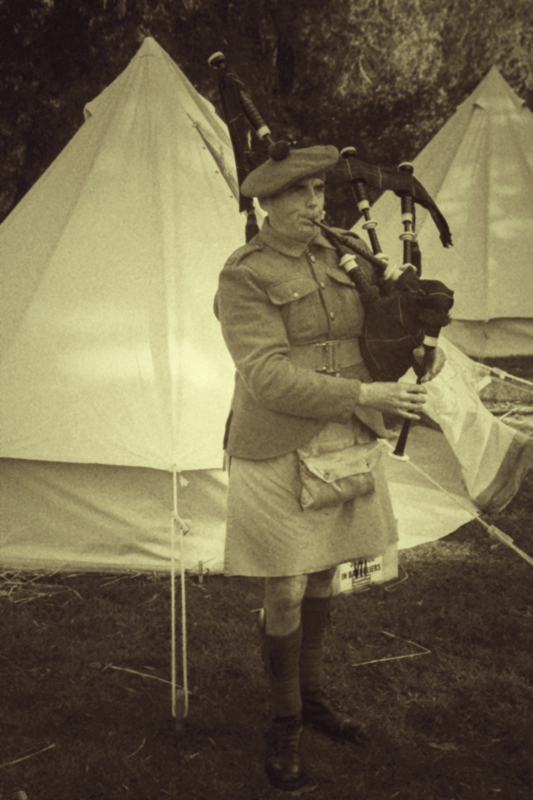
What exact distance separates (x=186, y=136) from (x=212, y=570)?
6.59 feet

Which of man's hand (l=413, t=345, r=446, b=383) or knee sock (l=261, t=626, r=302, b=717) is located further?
knee sock (l=261, t=626, r=302, b=717)

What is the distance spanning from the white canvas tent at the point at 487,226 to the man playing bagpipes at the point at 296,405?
527cm

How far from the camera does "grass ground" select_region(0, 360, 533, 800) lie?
2326mm

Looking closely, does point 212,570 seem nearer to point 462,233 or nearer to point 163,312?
point 163,312

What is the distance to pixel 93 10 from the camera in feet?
30.3

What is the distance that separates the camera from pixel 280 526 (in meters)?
2.16

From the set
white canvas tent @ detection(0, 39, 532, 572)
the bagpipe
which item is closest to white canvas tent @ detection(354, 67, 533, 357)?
white canvas tent @ detection(0, 39, 532, 572)

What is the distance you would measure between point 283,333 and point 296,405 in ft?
0.61

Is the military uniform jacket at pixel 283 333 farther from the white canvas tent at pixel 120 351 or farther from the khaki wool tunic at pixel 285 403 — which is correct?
the white canvas tent at pixel 120 351

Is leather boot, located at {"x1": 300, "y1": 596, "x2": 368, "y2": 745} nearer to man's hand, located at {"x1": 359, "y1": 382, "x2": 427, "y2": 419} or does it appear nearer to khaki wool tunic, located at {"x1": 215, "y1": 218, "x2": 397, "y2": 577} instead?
khaki wool tunic, located at {"x1": 215, "y1": 218, "x2": 397, "y2": 577}

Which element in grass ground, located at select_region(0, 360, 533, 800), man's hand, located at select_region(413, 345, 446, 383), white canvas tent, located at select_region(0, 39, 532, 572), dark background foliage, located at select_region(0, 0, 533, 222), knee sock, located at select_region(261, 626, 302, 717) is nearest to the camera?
man's hand, located at select_region(413, 345, 446, 383)

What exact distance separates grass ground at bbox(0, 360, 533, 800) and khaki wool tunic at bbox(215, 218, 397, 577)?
63 cm

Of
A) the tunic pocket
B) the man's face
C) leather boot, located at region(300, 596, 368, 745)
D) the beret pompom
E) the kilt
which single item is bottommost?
leather boot, located at region(300, 596, 368, 745)

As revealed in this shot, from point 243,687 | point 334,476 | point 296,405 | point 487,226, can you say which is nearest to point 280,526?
point 334,476
